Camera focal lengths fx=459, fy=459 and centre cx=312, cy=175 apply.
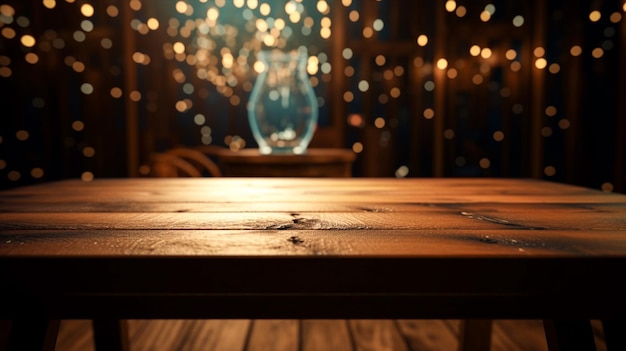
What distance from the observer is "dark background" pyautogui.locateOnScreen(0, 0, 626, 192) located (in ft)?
12.0

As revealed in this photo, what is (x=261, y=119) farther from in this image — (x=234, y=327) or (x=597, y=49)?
(x=597, y=49)

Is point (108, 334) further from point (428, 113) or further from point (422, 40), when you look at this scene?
point (422, 40)

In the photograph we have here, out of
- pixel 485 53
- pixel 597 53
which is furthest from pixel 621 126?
pixel 485 53

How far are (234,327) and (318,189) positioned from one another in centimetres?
84

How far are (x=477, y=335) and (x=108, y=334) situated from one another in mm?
892

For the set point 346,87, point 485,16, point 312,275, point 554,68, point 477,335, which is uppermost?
point 485,16

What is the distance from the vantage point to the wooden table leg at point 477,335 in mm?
1120

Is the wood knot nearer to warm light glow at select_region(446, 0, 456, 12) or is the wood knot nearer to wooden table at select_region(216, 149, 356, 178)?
wooden table at select_region(216, 149, 356, 178)

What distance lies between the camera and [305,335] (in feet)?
5.18

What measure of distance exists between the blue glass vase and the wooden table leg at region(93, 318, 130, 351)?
3.35 ft

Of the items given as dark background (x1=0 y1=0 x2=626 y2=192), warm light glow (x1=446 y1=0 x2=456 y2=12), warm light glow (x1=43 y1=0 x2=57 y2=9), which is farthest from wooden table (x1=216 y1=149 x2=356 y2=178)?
warm light glow (x1=43 y1=0 x2=57 y2=9)

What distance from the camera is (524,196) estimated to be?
908 mm

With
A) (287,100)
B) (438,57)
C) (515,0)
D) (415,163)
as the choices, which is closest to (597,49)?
(515,0)

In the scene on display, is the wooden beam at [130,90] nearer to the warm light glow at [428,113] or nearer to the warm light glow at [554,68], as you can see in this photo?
the warm light glow at [428,113]
